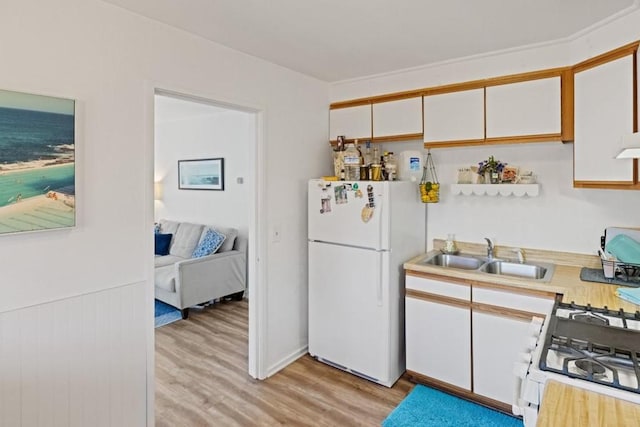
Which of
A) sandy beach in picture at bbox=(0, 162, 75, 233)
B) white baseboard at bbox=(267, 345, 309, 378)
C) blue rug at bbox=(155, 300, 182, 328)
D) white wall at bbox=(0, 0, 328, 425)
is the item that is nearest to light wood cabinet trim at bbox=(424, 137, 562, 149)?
white wall at bbox=(0, 0, 328, 425)

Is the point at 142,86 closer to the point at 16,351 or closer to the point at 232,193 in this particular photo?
the point at 16,351

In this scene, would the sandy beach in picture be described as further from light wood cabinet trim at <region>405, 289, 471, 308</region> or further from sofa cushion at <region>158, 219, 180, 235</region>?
sofa cushion at <region>158, 219, 180, 235</region>

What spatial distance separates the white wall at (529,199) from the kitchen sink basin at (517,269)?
0.18 metres

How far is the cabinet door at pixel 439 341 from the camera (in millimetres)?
2545

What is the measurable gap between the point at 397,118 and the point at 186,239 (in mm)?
3284

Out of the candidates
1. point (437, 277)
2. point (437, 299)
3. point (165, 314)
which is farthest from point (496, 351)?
point (165, 314)

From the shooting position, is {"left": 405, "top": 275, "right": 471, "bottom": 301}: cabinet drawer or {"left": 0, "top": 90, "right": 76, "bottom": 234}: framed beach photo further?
{"left": 405, "top": 275, "right": 471, "bottom": 301}: cabinet drawer

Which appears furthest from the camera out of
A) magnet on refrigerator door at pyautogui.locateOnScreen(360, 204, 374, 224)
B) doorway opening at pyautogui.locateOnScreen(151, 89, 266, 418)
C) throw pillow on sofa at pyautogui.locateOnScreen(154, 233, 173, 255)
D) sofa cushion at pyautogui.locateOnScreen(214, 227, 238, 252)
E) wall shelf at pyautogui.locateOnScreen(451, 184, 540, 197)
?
throw pillow on sofa at pyautogui.locateOnScreen(154, 233, 173, 255)

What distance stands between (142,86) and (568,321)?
2362 millimetres

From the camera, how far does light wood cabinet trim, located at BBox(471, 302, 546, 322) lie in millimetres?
2285

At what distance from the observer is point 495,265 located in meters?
2.86

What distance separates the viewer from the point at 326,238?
3004mm

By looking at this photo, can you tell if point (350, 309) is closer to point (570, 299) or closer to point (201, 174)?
point (570, 299)

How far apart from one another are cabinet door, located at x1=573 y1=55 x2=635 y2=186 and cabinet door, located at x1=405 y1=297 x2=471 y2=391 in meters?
1.12
